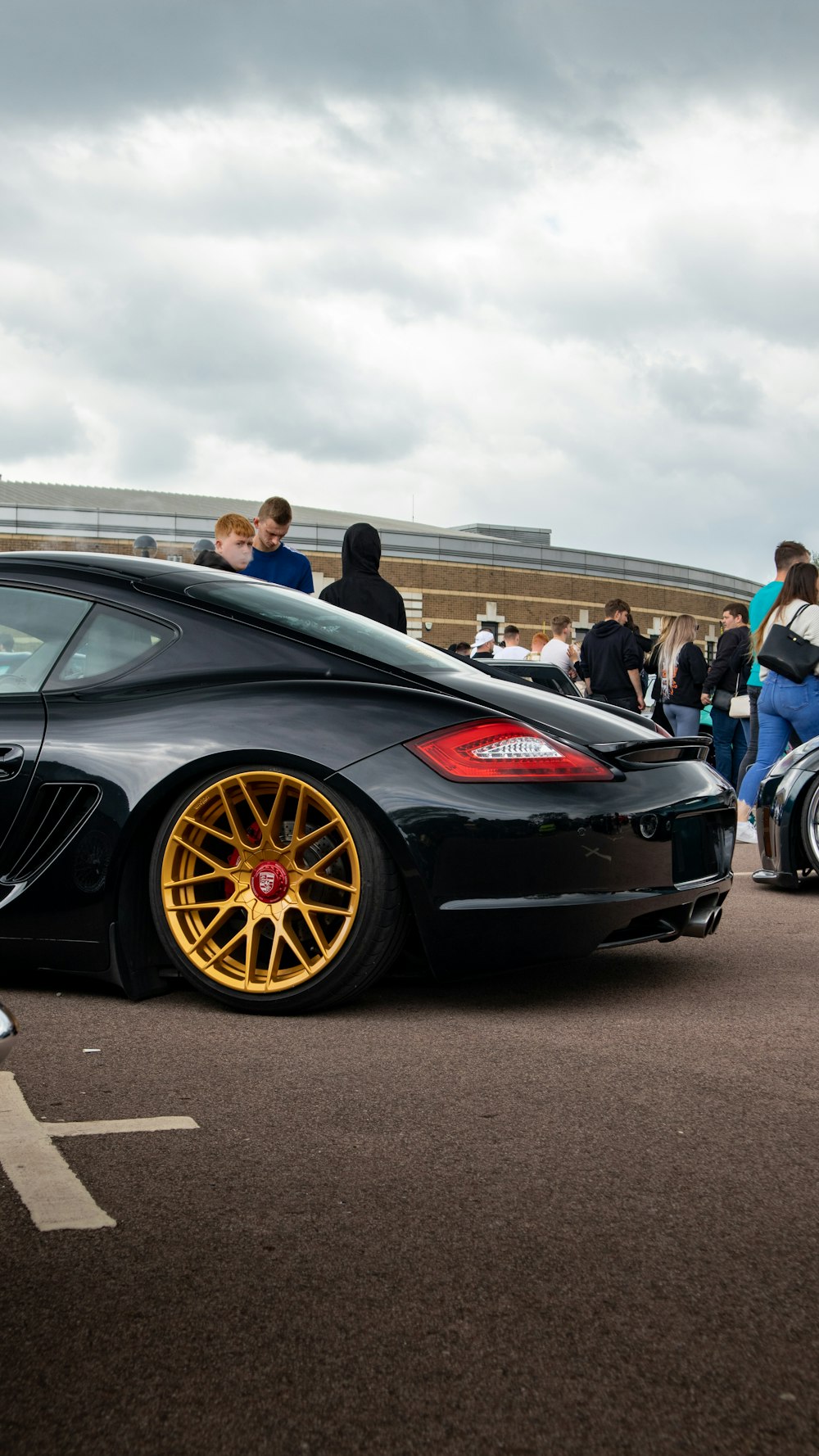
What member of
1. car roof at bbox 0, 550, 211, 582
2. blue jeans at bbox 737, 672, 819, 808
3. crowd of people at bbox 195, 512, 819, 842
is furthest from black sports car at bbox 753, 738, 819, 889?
car roof at bbox 0, 550, 211, 582

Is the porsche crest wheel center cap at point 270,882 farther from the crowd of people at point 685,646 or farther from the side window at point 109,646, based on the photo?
the crowd of people at point 685,646

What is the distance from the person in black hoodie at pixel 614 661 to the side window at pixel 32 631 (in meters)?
9.10

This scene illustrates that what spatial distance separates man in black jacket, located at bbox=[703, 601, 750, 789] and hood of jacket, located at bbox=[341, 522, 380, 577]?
223 inches

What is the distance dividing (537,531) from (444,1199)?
235ft

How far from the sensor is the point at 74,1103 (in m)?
3.23

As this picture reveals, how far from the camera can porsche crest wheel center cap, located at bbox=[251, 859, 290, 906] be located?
418cm

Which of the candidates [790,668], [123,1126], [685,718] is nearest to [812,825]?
[790,668]

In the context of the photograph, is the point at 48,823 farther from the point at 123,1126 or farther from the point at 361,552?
the point at 361,552

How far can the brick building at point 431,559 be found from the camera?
47.2 meters

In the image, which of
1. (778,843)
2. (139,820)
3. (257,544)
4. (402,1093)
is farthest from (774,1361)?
(257,544)

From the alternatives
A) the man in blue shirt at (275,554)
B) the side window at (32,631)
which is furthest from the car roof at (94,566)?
the man in blue shirt at (275,554)

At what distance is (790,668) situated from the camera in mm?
8977

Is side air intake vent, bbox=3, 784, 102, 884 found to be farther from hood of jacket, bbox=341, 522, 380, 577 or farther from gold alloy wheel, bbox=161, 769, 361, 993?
hood of jacket, bbox=341, 522, 380, 577

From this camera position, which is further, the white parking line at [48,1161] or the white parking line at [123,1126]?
the white parking line at [123,1126]
